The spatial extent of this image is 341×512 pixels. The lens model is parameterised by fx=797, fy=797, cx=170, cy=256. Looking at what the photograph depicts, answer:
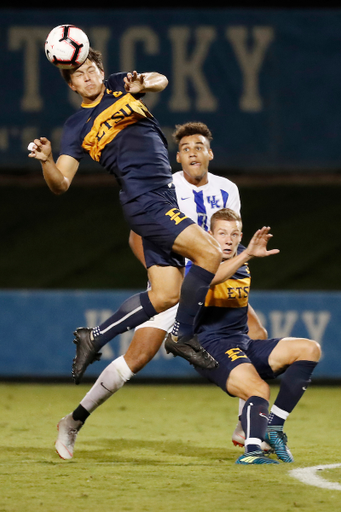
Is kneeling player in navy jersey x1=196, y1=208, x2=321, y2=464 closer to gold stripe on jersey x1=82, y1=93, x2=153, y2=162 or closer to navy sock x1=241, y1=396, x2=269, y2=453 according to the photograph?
navy sock x1=241, y1=396, x2=269, y2=453

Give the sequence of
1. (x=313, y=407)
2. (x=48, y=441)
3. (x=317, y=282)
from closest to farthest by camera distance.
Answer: (x=48, y=441)
(x=313, y=407)
(x=317, y=282)

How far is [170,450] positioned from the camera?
4789 mm

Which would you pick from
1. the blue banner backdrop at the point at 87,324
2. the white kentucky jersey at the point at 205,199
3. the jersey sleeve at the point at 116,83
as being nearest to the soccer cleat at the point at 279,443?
the white kentucky jersey at the point at 205,199

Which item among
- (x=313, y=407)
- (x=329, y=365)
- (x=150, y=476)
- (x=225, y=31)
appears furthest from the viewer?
(x=225, y=31)

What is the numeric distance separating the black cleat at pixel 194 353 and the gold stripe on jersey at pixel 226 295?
45 cm

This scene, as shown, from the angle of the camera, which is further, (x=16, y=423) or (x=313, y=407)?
(x=313, y=407)

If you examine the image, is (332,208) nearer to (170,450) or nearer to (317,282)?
(317,282)

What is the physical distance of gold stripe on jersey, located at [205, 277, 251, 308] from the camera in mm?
4660

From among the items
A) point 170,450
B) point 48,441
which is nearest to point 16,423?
point 48,441

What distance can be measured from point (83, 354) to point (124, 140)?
1.26 m

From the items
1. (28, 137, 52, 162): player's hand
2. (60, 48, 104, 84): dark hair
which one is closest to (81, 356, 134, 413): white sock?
(28, 137, 52, 162): player's hand

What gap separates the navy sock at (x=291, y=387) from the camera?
14.7 feet

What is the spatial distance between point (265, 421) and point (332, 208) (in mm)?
7975

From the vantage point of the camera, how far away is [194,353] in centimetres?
423
